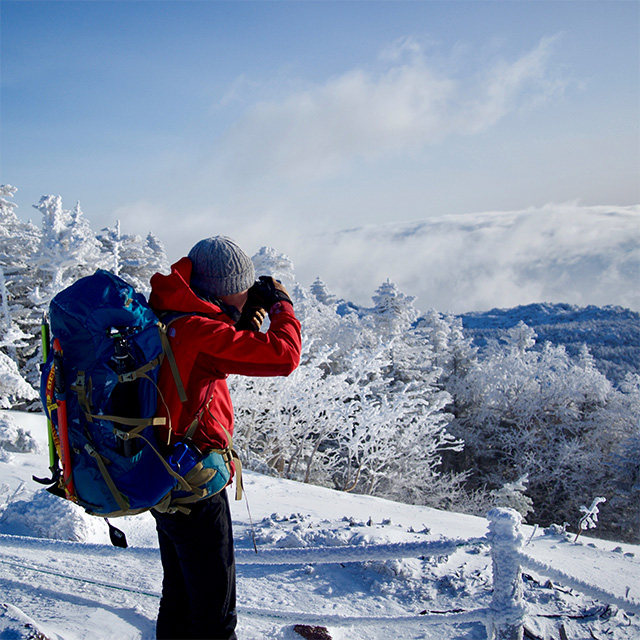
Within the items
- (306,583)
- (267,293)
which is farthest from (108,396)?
(306,583)

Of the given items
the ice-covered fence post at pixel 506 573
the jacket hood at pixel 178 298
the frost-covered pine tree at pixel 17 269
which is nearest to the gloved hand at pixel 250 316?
the jacket hood at pixel 178 298

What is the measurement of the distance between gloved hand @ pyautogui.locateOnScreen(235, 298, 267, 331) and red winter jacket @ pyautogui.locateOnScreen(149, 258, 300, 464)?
0.24m

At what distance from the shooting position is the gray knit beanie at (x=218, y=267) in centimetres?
225

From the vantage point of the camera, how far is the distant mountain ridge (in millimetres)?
56094

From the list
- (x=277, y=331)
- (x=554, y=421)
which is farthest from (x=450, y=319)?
(x=277, y=331)

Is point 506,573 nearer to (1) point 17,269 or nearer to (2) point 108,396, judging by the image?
(2) point 108,396

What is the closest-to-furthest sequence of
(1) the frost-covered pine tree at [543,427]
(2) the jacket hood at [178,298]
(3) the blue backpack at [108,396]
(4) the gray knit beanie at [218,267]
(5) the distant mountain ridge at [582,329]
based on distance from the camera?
(3) the blue backpack at [108,396] < (2) the jacket hood at [178,298] < (4) the gray knit beanie at [218,267] < (1) the frost-covered pine tree at [543,427] < (5) the distant mountain ridge at [582,329]

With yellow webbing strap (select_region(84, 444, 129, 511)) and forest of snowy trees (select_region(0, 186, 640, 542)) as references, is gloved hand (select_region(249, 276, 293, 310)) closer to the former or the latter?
yellow webbing strap (select_region(84, 444, 129, 511))

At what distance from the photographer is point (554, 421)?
28.0m

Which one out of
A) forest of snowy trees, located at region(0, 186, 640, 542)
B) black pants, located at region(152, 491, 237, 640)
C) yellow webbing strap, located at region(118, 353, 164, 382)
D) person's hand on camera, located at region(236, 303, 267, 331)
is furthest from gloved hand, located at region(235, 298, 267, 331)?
forest of snowy trees, located at region(0, 186, 640, 542)

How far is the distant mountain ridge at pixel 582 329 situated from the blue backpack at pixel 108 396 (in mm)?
46640

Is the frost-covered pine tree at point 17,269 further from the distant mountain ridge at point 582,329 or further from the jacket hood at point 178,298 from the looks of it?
the distant mountain ridge at point 582,329

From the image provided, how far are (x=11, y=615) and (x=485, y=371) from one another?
29.0m

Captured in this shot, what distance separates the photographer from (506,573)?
237 centimetres
